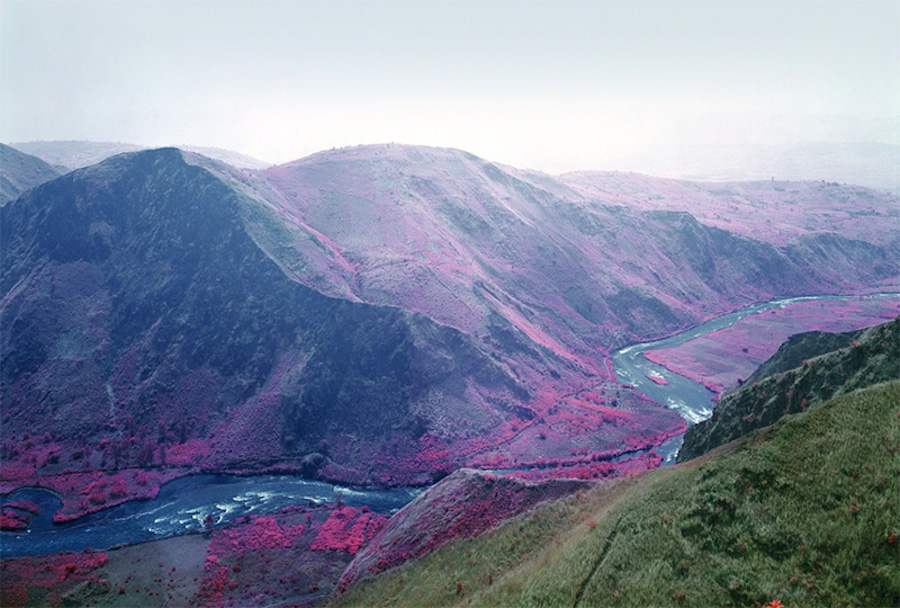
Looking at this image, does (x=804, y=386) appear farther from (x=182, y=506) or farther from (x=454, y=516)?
(x=182, y=506)

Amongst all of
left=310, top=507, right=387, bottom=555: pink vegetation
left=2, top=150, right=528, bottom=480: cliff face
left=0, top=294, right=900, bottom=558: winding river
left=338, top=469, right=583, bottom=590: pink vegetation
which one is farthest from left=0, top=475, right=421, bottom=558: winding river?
left=338, top=469, right=583, bottom=590: pink vegetation

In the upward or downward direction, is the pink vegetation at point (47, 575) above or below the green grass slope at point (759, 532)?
below

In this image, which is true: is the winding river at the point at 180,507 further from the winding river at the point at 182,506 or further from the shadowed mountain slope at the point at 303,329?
the shadowed mountain slope at the point at 303,329

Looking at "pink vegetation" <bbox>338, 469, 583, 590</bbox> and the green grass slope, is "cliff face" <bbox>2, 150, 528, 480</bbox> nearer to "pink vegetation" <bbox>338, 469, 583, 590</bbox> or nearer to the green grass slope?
"pink vegetation" <bbox>338, 469, 583, 590</bbox>

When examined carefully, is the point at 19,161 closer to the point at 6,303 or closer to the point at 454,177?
the point at 6,303

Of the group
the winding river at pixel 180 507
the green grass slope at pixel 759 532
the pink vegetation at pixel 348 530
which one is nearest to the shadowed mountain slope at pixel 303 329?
the winding river at pixel 180 507

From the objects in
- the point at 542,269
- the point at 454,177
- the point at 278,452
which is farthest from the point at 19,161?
the point at 542,269
